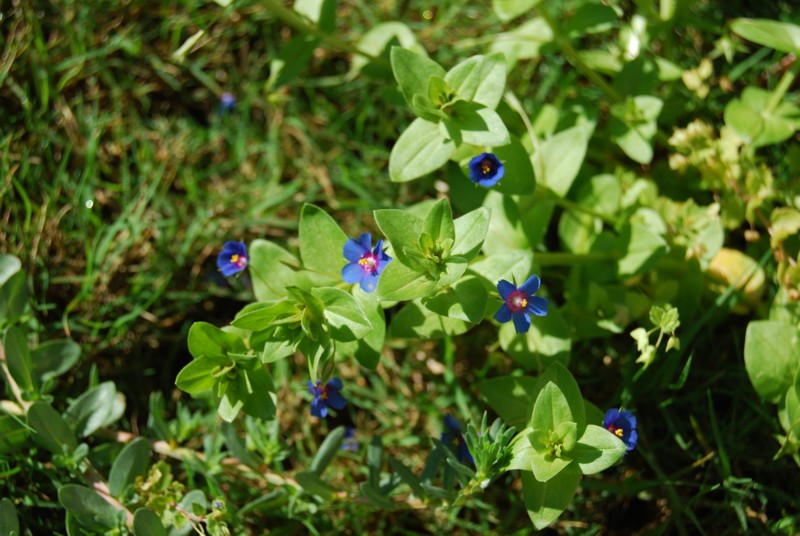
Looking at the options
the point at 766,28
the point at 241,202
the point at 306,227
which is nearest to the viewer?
the point at 306,227

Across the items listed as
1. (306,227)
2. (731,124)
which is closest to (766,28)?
(731,124)

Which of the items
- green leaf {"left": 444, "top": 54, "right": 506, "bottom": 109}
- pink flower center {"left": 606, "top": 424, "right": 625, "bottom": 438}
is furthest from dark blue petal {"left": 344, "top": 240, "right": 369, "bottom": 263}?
pink flower center {"left": 606, "top": 424, "right": 625, "bottom": 438}

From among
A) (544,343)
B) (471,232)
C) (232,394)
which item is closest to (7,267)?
(232,394)

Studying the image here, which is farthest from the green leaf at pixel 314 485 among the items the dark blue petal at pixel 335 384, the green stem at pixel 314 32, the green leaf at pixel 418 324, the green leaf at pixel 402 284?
the green stem at pixel 314 32

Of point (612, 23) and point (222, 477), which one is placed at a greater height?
point (612, 23)

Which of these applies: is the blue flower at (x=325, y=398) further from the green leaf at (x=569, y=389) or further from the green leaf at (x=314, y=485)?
the green leaf at (x=569, y=389)

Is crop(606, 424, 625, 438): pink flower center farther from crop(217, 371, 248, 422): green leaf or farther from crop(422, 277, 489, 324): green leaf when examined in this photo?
crop(217, 371, 248, 422): green leaf

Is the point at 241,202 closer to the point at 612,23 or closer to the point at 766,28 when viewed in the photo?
the point at 612,23
